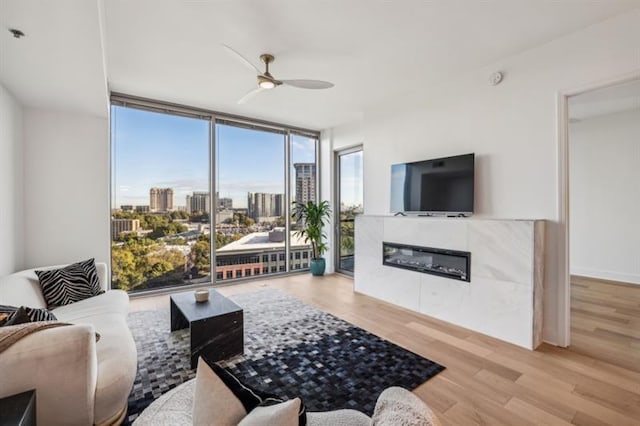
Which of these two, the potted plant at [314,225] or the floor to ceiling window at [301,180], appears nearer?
the potted plant at [314,225]

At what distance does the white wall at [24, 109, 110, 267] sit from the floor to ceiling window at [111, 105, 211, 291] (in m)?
0.31

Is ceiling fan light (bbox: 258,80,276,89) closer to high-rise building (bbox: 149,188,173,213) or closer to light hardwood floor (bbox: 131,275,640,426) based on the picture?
high-rise building (bbox: 149,188,173,213)

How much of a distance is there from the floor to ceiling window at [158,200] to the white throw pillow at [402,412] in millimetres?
4536

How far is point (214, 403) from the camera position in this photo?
79cm

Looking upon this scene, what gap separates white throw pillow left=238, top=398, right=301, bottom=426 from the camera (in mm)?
679

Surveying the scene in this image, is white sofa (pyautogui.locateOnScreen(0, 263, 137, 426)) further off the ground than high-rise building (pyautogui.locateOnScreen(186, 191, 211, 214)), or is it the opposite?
high-rise building (pyautogui.locateOnScreen(186, 191, 211, 214))

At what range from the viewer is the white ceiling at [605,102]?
3.93 metres

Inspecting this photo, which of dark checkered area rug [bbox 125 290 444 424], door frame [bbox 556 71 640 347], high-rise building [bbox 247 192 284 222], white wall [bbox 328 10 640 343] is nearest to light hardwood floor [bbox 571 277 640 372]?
door frame [bbox 556 71 640 347]

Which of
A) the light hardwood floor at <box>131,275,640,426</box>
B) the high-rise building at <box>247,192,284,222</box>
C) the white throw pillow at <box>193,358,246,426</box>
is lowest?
the light hardwood floor at <box>131,275,640,426</box>

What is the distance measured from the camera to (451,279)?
11.1 ft

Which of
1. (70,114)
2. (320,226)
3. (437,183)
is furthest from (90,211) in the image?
(437,183)

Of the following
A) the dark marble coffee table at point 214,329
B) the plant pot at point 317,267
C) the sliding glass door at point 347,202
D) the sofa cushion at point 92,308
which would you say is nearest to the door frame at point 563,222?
the dark marble coffee table at point 214,329

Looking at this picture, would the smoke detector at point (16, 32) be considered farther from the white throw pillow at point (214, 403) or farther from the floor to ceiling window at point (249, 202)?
the floor to ceiling window at point (249, 202)

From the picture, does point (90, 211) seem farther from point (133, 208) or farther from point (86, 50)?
point (86, 50)
